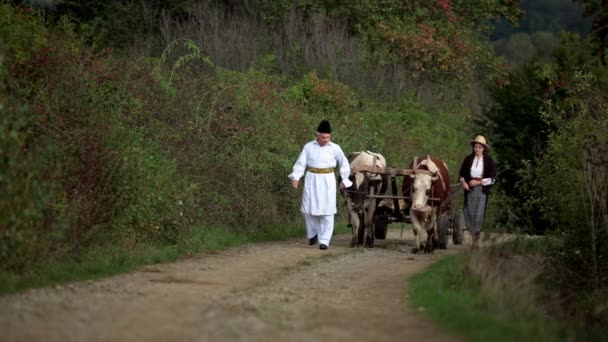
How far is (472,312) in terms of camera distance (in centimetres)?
1148

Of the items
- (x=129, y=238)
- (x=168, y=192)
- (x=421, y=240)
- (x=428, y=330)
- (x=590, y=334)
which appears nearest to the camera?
(x=428, y=330)

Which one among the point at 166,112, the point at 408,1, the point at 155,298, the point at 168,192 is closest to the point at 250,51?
the point at 408,1

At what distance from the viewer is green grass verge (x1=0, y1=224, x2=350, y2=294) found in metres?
12.6

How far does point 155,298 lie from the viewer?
11.7 meters

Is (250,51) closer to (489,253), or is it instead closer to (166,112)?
(166,112)

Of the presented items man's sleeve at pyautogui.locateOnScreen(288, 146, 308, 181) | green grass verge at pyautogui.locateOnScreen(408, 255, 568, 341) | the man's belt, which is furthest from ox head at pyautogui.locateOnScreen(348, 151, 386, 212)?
green grass verge at pyautogui.locateOnScreen(408, 255, 568, 341)

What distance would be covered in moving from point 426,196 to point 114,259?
6521 millimetres

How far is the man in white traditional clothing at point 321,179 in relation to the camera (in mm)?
19922

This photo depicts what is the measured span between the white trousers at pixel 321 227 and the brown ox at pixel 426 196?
150 cm

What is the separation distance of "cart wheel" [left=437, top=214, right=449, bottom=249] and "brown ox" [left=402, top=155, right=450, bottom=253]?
0.11 meters

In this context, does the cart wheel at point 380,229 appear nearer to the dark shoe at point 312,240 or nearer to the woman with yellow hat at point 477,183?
the dark shoe at point 312,240

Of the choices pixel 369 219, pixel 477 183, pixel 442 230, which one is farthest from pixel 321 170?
pixel 477 183

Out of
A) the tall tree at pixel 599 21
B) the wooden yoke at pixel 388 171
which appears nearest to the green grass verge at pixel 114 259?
the wooden yoke at pixel 388 171

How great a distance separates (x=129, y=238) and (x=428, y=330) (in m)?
6.49
